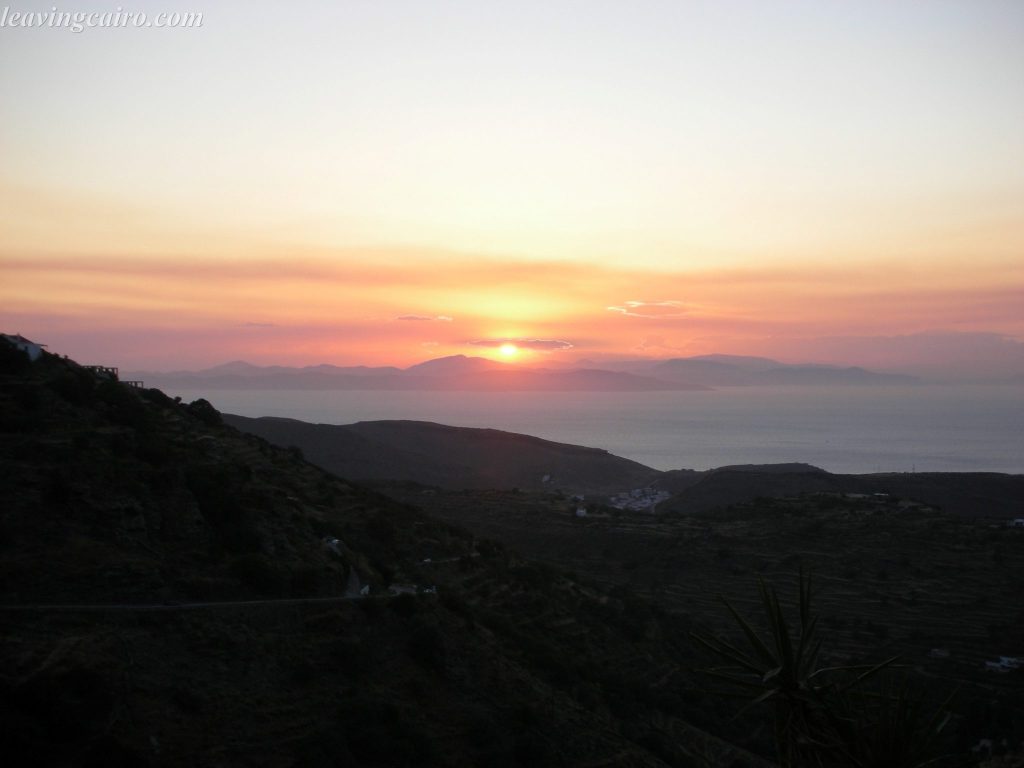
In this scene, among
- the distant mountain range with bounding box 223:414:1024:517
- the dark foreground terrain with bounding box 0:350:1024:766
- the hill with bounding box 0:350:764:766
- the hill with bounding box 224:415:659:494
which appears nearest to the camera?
the hill with bounding box 0:350:764:766

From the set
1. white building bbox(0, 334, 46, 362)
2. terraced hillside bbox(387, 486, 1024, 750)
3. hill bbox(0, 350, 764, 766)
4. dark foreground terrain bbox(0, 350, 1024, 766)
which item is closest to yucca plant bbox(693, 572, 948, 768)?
dark foreground terrain bbox(0, 350, 1024, 766)

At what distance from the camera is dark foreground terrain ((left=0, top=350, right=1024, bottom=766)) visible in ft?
37.5

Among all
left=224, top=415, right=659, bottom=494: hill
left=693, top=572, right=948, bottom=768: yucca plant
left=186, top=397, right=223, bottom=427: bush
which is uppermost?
left=186, top=397, right=223, bottom=427: bush

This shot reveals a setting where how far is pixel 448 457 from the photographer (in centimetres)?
8769

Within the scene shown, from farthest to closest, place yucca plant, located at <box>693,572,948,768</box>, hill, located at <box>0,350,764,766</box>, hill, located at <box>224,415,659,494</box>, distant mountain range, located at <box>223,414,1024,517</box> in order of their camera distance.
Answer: hill, located at <box>224,415,659,494</box>
distant mountain range, located at <box>223,414,1024,517</box>
hill, located at <box>0,350,764,766</box>
yucca plant, located at <box>693,572,948,768</box>

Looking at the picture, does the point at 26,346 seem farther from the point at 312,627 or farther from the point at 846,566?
the point at 846,566

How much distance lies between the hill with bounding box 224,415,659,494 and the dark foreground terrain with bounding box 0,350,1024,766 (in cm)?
4444

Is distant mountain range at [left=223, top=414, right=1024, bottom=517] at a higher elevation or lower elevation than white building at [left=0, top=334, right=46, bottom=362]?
lower

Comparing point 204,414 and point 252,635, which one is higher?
point 204,414

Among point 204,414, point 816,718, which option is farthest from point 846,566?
point 816,718

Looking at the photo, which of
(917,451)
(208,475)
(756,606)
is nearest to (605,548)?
(756,606)

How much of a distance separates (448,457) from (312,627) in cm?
7318

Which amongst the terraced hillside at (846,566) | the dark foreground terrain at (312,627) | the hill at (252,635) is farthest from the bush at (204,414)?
the terraced hillside at (846,566)

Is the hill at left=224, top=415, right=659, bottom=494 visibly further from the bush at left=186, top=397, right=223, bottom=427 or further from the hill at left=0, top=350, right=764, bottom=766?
the hill at left=0, top=350, right=764, bottom=766
